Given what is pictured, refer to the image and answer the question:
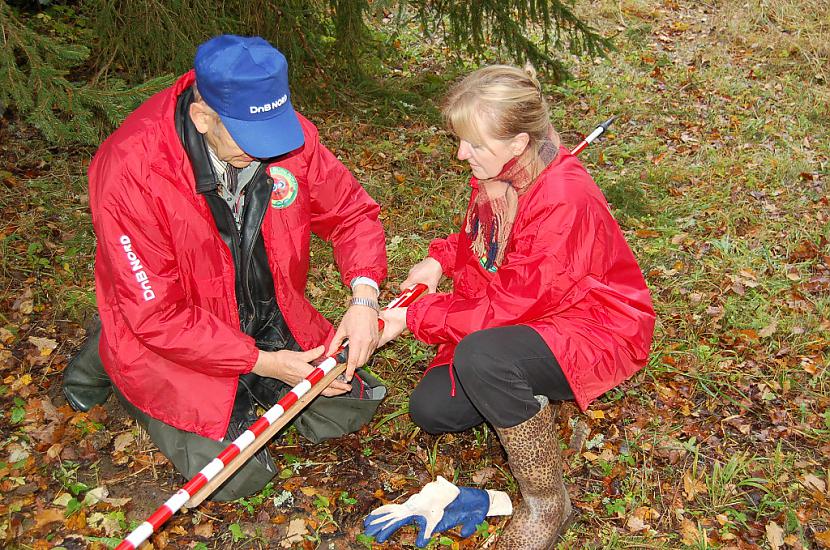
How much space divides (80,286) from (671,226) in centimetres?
415

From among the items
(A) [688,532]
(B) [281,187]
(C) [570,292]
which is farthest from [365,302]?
(A) [688,532]

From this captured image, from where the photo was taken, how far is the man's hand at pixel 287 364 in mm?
3070

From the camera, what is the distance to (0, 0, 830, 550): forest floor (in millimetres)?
3316

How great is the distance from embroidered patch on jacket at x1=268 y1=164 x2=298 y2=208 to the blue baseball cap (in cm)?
40

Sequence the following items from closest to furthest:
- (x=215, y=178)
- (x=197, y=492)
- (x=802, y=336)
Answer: (x=197, y=492)
(x=215, y=178)
(x=802, y=336)

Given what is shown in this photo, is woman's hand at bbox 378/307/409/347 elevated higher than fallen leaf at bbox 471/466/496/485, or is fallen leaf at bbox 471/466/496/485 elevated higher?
woman's hand at bbox 378/307/409/347

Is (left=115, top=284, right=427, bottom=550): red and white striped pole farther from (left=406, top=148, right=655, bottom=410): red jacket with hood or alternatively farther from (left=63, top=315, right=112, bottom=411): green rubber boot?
(left=63, top=315, right=112, bottom=411): green rubber boot

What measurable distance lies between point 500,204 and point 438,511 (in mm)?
1409

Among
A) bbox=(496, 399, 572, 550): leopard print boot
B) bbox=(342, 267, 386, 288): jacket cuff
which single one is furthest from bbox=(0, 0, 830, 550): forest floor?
bbox=(342, 267, 386, 288): jacket cuff

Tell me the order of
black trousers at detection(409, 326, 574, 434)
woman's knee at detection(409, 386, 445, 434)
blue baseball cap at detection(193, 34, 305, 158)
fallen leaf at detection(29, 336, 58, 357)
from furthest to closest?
1. fallen leaf at detection(29, 336, 58, 357)
2. woman's knee at detection(409, 386, 445, 434)
3. black trousers at detection(409, 326, 574, 434)
4. blue baseball cap at detection(193, 34, 305, 158)

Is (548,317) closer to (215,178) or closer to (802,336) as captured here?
(215,178)

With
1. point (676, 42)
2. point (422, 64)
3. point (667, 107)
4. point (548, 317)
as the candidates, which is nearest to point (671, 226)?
point (667, 107)

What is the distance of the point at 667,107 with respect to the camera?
7.16 meters

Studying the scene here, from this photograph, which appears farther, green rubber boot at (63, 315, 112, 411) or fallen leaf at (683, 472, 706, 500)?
green rubber boot at (63, 315, 112, 411)
